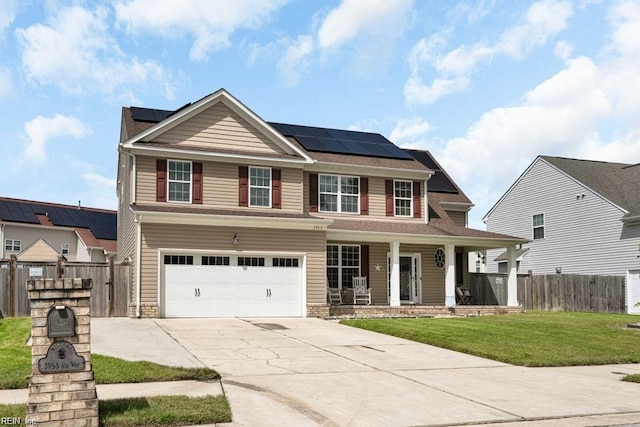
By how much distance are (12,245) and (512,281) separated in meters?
36.5

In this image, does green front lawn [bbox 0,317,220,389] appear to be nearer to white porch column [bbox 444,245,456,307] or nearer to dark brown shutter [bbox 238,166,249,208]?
dark brown shutter [bbox 238,166,249,208]

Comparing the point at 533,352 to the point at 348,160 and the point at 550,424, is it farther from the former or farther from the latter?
the point at 348,160

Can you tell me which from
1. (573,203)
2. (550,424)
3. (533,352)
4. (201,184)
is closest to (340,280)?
(201,184)

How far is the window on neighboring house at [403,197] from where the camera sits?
25609 millimetres

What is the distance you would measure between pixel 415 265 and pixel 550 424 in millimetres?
18239

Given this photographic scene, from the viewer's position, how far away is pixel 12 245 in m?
47.1

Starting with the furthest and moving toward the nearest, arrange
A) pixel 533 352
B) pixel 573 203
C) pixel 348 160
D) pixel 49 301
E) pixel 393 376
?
pixel 573 203 < pixel 348 160 < pixel 533 352 < pixel 393 376 < pixel 49 301

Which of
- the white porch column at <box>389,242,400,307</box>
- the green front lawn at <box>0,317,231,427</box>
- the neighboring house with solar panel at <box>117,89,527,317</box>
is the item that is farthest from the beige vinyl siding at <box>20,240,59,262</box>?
the green front lawn at <box>0,317,231,427</box>

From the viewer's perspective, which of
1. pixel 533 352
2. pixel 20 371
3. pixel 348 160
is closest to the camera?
pixel 20 371

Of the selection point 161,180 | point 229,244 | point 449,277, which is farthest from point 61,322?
point 449,277

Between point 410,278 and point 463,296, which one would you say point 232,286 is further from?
point 463,296

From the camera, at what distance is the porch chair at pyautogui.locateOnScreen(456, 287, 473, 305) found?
2588 centimetres

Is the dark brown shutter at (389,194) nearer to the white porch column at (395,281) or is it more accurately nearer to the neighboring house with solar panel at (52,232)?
the white porch column at (395,281)

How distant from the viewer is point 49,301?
678 cm
